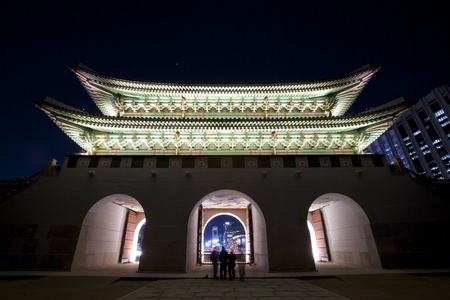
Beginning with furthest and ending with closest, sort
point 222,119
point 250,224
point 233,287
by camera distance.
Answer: point 250,224, point 222,119, point 233,287

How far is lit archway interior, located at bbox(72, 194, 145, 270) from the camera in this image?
9.80 metres

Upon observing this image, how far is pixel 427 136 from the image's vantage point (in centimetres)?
4428

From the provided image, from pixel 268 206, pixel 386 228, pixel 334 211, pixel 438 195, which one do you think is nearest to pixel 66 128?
pixel 268 206

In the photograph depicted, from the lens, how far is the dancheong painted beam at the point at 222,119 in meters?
11.2

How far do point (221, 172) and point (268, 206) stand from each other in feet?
9.63

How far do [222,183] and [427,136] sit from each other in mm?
56549

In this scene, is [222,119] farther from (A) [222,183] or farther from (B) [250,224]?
(B) [250,224]

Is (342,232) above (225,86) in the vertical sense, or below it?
below

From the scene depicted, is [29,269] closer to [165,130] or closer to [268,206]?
[165,130]

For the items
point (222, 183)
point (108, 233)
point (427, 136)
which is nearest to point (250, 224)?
point (222, 183)

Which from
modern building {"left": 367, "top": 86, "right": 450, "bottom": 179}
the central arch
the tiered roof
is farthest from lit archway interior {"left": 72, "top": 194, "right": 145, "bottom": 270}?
modern building {"left": 367, "top": 86, "right": 450, "bottom": 179}

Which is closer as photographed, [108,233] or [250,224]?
Result: [108,233]

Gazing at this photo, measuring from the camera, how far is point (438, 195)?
10055 mm

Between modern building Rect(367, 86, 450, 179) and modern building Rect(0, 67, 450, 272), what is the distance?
46.4m
